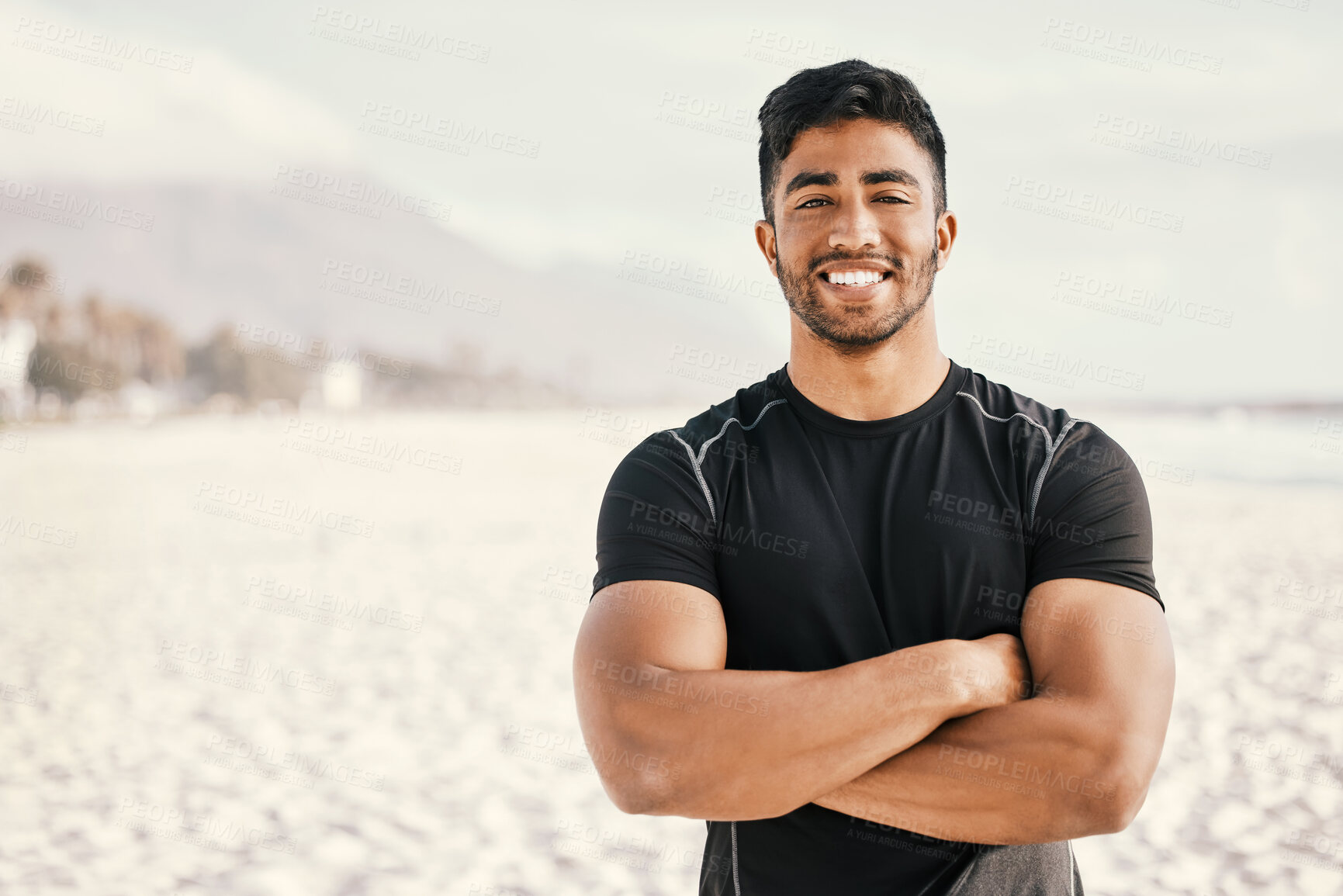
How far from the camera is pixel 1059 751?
1770 millimetres

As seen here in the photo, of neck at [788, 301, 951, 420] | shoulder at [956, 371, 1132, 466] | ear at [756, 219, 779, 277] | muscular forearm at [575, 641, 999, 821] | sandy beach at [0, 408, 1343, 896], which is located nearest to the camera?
muscular forearm at [575, 641, 999, 821]

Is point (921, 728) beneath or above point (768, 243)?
beneath

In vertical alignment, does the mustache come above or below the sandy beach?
above

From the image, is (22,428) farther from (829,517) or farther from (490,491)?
(829,517)

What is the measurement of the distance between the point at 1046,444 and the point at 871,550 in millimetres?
431

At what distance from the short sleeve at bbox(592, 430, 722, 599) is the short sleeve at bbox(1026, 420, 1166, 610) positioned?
2.16ft

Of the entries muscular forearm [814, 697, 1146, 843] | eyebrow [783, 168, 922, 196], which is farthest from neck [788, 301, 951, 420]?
muscular forearm [814, 697, 1146, 843]

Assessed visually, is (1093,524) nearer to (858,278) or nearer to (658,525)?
(858,278)

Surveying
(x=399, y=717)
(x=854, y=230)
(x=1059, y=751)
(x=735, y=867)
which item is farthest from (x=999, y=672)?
(x=399, y=717)

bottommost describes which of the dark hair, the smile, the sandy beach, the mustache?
the sandy beach

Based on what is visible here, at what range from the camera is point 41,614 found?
10281 mm

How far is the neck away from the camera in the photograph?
2.06 metres

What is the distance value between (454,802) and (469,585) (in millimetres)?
5983

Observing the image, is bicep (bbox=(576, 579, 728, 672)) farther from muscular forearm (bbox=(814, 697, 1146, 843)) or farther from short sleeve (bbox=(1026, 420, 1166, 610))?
short sleeve (bbox=(1026, 420, 1166, 610))
